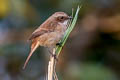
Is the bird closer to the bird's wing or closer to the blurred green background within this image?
the bird's wing

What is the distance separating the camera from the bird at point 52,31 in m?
5.17

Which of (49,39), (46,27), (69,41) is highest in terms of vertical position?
(46,27)

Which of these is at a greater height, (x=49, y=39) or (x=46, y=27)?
(x=46, y=27)

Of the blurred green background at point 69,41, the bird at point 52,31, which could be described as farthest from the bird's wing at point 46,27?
the blurred green background at point 69,41

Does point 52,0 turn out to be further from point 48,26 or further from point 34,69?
point 48,26

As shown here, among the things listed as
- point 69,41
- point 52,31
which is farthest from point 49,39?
point 69,41

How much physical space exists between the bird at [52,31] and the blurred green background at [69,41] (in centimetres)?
142

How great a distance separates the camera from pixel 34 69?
23.3 feet

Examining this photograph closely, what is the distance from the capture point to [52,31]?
17.6 ft

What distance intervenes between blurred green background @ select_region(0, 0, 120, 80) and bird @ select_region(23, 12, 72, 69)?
1424 mm

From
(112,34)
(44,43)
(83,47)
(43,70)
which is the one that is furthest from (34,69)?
(44,43)

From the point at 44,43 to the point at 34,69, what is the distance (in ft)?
5.84

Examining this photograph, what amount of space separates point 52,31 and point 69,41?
1.93 meters

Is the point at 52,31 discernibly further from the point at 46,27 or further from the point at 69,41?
the point at 69,41
